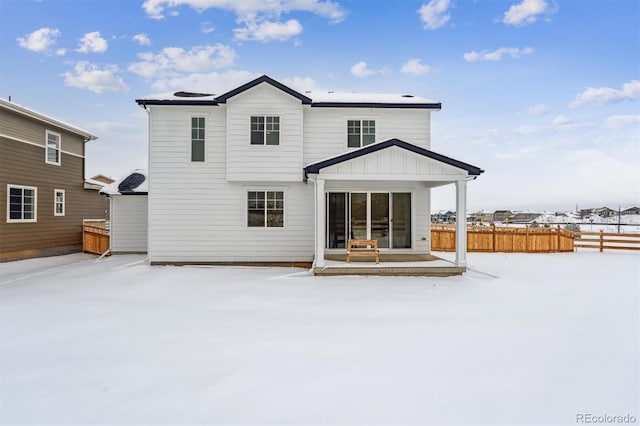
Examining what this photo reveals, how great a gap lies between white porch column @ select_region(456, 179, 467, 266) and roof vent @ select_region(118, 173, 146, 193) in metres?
12.1

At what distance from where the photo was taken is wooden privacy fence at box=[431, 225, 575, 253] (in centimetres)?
1577

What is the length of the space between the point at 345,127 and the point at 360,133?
0.54m

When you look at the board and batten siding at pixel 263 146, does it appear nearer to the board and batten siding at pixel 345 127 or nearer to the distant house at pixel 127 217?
the board and batten siding at pixel 345 127

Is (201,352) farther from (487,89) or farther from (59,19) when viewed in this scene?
(487,89)

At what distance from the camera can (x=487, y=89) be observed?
16.6 meters

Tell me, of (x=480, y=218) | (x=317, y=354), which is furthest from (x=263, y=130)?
(x=480, y=218)

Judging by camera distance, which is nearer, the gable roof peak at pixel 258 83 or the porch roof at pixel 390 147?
the porch roof at pixel 390 147

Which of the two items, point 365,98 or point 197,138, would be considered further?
point 365,98

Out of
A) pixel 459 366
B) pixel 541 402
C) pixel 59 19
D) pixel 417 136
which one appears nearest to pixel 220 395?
pixel 459 366

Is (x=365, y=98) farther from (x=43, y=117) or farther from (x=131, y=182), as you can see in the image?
(x=43, y=117)

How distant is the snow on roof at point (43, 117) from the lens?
12.7 metres

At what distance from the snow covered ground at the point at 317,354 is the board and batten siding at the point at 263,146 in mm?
4075

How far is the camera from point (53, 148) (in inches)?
599

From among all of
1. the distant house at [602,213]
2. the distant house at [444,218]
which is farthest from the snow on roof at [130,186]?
the distant house at [602,213]
